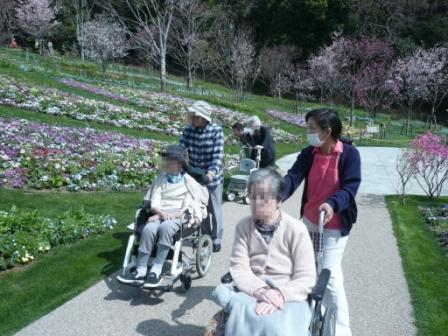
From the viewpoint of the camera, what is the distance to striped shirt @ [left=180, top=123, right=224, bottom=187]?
5920 millimetres

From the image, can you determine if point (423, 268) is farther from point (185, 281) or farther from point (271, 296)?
point (271, 296)

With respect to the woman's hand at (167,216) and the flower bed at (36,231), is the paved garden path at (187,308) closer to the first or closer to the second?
the woman's hand at (167,216)

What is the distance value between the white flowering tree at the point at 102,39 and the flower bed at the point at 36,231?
104 feet

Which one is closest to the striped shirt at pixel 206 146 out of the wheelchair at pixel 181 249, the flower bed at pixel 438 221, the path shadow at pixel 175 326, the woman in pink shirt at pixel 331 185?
the wheelchair at pixel 181 249

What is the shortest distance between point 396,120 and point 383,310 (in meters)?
33.7

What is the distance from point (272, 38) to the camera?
154 ft

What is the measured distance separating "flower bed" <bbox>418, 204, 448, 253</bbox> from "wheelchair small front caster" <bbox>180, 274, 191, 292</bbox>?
4.14m

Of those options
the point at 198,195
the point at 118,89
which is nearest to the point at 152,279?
the point at 198,195

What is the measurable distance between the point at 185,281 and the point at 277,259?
6.37ft

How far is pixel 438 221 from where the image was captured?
8.66 meters

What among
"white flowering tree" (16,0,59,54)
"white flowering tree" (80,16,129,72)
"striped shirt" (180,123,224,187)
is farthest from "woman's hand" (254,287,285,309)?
Result: "white flowering tree" (16,0,59,54)

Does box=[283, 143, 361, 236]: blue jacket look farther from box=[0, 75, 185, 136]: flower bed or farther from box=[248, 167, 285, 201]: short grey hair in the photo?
box=[0, 75, 185, 136]: flower bed

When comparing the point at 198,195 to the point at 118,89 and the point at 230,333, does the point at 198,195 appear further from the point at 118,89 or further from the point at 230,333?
the point at 118,89

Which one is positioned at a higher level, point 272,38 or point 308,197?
point 272,38
